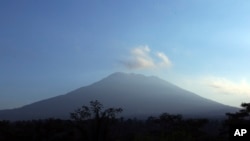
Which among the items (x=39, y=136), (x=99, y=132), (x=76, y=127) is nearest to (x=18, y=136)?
(x=39, y=136)

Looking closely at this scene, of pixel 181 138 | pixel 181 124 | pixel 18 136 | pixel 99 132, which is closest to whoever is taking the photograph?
pixel 181 138

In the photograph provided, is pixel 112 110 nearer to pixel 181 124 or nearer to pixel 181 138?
pixel 181 138

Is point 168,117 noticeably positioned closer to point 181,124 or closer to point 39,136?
point 181,124

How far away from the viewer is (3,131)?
3272 centimetres

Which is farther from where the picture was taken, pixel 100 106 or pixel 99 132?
A: pixel 100 106

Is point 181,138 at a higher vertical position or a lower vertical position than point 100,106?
lower

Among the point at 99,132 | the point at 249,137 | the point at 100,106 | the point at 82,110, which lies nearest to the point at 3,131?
the point at 82,110

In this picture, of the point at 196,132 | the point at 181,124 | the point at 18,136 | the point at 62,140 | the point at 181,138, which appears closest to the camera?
the point at 181,138

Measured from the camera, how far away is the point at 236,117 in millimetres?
32719

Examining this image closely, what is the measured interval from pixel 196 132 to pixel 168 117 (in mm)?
8385

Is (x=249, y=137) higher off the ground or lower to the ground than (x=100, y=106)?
lower

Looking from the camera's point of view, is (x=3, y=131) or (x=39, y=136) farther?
(x=3, y=131)

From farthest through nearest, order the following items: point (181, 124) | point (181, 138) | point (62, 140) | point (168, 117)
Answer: point (168, 117)
point (181, 124)
point (62, 140)
point (181, 138)

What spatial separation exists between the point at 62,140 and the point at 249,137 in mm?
21019
